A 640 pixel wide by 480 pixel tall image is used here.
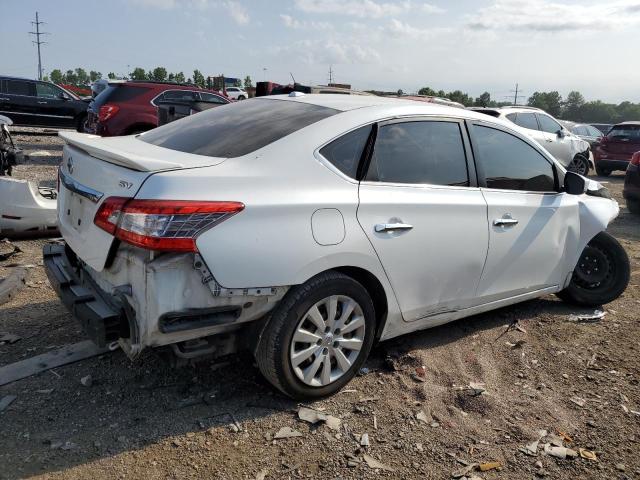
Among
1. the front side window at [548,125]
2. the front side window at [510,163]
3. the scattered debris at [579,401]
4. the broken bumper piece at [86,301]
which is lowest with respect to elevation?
the scattered debris at [579,401]

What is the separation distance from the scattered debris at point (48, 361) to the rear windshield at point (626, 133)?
1592 centimetres

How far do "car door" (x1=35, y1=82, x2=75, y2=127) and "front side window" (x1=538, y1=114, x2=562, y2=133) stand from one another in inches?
534

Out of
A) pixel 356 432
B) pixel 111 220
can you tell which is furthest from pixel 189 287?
pixel 356 432

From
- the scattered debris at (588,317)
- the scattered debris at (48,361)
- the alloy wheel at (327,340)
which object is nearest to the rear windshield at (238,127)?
the alloy wheel at (327,340)

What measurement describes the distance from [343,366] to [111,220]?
4.98ft

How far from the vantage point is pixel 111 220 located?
2.72m

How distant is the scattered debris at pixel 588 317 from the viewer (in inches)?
185

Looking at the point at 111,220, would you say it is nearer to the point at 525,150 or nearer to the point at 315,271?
the point at 315,271

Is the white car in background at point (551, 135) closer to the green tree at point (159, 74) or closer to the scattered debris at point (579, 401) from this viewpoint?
the scattered debris at point (579, 401)

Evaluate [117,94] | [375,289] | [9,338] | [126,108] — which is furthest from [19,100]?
[375,289]

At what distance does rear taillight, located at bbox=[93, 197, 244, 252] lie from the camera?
2.55 metres

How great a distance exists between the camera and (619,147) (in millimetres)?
15703

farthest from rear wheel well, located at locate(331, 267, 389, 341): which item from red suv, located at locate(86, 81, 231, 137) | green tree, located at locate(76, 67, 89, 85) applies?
green tree, located at locate(76, 67, 89, 85)

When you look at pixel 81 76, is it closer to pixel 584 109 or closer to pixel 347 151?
pixel 584 109
